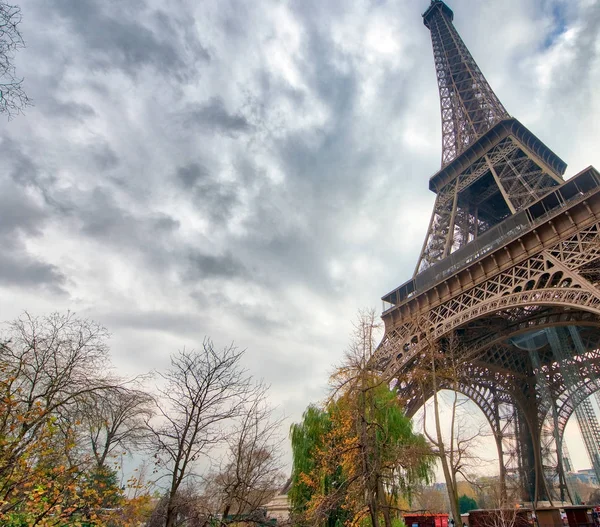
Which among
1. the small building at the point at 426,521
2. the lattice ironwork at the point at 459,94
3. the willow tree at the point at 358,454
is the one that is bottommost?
the small building at the point at 426,521

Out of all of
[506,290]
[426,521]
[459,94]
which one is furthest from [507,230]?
[459,94]

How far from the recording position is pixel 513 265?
60.0 feet

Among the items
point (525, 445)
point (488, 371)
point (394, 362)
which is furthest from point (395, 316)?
point (525, 445)

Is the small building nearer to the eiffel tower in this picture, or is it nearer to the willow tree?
the eiffel tower

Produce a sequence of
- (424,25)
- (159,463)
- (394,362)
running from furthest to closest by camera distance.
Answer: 1. (424,25)
2. (394,362)
3. (159,463)

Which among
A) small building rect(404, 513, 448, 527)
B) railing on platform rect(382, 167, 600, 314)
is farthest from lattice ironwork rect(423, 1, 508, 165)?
small building rect(404, 513, 448, 527)

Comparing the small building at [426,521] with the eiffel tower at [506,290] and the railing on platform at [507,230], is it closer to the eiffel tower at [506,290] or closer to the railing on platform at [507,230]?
the eiffel tower at [506,290]

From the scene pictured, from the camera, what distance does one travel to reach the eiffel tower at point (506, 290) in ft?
53.8

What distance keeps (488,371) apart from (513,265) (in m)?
15.2

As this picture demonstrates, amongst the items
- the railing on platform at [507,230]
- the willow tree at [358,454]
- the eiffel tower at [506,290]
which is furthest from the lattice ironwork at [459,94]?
the willow tree at [358,454]

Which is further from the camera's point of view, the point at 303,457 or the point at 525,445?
the point at 525,445

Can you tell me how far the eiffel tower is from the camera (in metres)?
16.4

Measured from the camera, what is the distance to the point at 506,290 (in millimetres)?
17812

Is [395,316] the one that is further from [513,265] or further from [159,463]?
[159,463]
